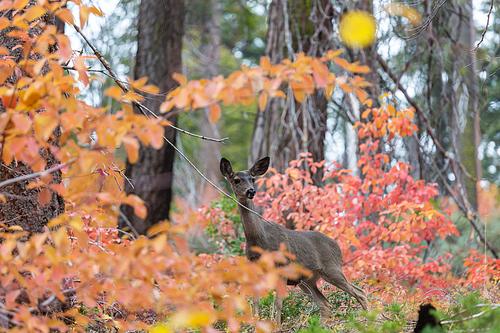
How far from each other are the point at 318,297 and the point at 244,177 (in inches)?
66.4

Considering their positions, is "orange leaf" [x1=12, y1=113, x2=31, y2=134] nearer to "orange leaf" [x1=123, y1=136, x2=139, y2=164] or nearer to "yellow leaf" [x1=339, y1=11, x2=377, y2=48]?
"orange leaf" [x1=123, y1=136, x2=139, y2=164]

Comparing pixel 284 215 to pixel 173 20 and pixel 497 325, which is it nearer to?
pixel 173 20

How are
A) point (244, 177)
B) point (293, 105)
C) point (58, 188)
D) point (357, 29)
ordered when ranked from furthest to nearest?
point (293, 105) < point (357, 29) < point (244, 177) < point (58, 188)

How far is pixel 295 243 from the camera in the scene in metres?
5.64

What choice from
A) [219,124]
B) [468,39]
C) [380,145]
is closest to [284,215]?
[380,145]

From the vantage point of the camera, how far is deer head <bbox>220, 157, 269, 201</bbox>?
17.5 feet

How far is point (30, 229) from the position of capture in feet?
12.8

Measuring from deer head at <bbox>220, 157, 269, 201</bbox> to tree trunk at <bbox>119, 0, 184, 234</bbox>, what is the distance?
371 centimetres

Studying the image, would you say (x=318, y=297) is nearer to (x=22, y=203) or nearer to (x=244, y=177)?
(x=244, y=177)

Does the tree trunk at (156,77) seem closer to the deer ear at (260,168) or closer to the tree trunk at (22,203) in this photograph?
the deer ear at (260,168)

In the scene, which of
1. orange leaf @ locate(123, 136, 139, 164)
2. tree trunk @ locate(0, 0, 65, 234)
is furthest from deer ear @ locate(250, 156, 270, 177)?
orange leaf @ locate(123, 136, 139, 164)

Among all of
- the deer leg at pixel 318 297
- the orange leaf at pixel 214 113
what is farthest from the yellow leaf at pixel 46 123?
the deer leg at pixel 318 297

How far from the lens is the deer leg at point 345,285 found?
18.3 feet

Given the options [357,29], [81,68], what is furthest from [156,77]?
[81,68]
